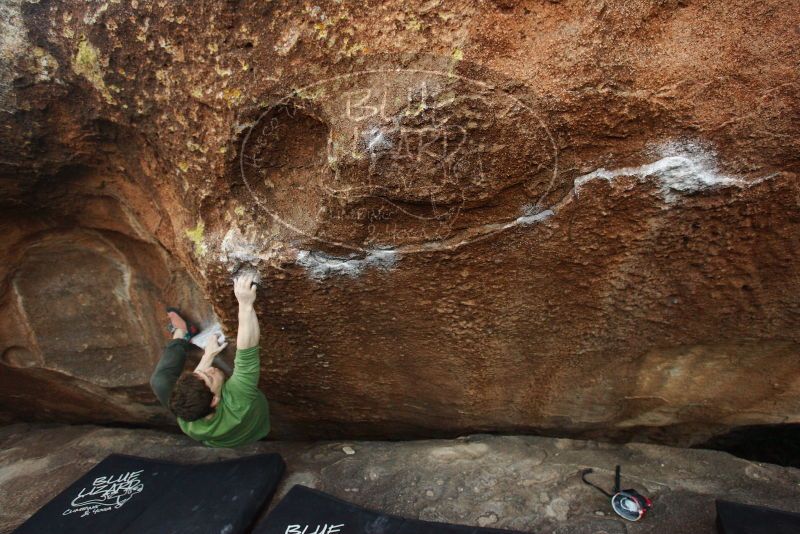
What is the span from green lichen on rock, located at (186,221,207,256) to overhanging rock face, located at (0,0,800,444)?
11 millimetres

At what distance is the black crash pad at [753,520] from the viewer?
167 centimetres

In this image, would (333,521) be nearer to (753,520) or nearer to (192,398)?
(192,398)

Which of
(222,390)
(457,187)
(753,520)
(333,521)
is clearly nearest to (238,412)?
(222,390)

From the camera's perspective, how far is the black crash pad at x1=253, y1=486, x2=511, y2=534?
1896 millimetres

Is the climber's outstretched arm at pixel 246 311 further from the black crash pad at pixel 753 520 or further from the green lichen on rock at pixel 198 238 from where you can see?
the black crash pad at pixel 753 520

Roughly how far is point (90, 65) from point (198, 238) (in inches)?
25.5

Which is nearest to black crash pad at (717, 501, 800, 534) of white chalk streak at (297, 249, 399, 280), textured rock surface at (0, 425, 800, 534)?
textured rock surface at (0, 425, 800, 534)

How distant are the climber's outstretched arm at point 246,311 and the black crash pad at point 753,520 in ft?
5.67

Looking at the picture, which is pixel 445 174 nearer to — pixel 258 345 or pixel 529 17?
pixel 529 17

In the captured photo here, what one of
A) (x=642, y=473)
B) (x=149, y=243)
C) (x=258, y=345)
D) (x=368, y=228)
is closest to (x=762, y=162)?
(x=368, y=228)

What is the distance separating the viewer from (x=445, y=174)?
150cm

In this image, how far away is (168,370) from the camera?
2.22m

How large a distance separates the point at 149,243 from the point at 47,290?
2.24 ft

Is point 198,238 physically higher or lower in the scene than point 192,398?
higher
